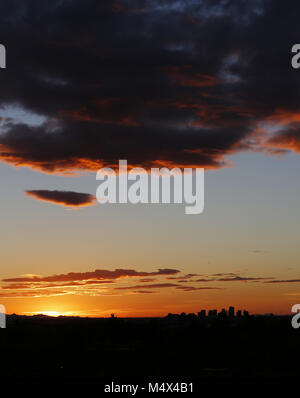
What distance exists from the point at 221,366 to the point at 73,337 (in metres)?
92.2

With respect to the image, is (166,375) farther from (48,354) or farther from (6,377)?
(48,354)

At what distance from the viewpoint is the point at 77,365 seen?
10988 cm

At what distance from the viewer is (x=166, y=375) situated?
306ft

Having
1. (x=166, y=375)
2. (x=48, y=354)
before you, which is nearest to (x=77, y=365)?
(x=166, y=375)

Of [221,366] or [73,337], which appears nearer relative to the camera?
[221,366]

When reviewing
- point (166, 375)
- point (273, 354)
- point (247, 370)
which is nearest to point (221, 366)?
point (247, 370)
